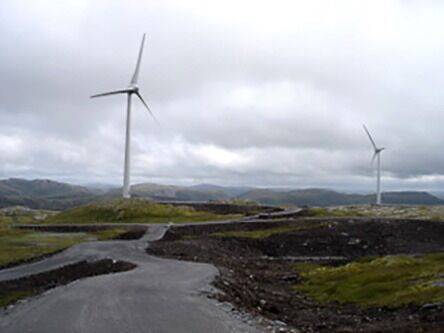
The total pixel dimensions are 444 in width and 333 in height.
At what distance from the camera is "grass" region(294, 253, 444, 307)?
35.3 metres

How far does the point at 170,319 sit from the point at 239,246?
1732 inches

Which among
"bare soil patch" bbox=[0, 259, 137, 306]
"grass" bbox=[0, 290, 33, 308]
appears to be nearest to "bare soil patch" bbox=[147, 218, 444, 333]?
"bare soil patch" bbox=[0, 259, 137, 306]

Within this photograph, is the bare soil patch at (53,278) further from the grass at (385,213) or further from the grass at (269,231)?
the grass at (385,213)

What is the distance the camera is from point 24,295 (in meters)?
35.5

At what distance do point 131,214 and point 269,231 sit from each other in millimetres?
32696

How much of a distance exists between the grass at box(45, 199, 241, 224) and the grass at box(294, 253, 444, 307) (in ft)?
155

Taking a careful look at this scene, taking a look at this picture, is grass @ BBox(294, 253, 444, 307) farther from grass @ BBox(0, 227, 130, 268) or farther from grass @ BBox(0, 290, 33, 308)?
grass @ BBox(0, 227, 130, 268)

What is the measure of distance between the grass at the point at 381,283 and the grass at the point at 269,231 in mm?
19811

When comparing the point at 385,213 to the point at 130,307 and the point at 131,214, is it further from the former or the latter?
the point at 130,307

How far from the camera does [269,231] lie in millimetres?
80938

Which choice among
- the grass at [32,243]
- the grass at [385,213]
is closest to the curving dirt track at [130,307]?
the grass at [32,243]

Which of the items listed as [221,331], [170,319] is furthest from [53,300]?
[221,331]

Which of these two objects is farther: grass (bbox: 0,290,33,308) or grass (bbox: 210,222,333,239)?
grass (bbox: 210,222,333,239)

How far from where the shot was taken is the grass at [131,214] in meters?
100
